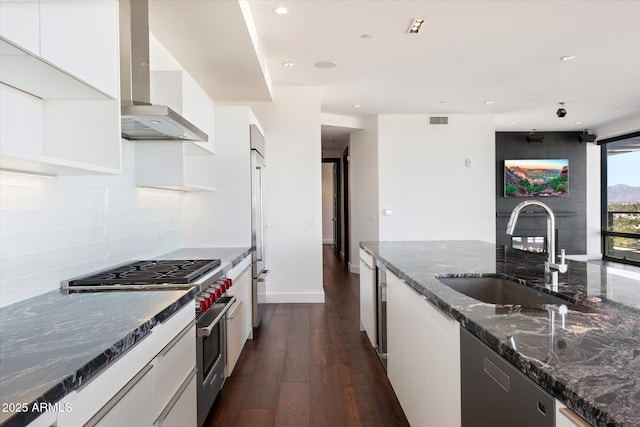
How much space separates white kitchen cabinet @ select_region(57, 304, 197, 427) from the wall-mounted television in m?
7.83

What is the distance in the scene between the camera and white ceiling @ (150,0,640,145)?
2.82 meters

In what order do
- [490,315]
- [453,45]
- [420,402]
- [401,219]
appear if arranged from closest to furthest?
[490,315] → [420,402] → [453,45] → [401,219]

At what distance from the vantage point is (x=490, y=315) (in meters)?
1.18

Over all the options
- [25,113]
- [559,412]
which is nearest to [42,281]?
[25,113]

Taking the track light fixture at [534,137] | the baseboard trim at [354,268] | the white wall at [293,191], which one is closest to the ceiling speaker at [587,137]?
the track light fixture at [534,137]

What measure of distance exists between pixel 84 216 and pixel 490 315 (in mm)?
1954

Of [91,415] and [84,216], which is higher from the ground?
[84,216]

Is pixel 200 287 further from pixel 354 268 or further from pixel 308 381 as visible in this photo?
pixel 354 268

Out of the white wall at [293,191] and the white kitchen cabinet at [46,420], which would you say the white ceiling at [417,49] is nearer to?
the white wall at [293,191]

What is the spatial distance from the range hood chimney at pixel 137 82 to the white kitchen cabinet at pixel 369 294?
1.76m

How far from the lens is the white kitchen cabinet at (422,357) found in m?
1.35

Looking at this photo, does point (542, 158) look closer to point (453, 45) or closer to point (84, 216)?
point (453, 45)

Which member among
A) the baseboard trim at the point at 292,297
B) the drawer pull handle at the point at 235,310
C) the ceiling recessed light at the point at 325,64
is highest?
the ceiling recessed light at the point at 325,64

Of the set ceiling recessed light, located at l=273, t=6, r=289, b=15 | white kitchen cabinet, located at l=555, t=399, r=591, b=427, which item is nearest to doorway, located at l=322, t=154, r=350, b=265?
ceiling recessed light, located at l=273, t=6, r=289, b=15
